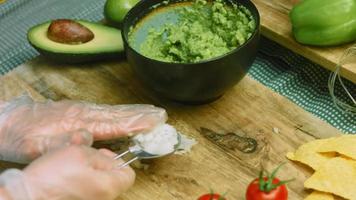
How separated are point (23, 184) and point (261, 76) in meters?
0.68

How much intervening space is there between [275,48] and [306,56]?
5.4 inches

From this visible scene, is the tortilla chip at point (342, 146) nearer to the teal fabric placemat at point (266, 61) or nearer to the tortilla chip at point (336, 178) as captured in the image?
the tortilla chip at point (336, 178)

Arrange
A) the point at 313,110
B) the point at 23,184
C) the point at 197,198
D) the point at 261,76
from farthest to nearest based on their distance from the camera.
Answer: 1. the point at 261,76
2. the point at 313,110
3. the point at 197,198
4. the point at 23,184

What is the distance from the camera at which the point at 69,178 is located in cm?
99

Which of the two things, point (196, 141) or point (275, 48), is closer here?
point (196, 141)

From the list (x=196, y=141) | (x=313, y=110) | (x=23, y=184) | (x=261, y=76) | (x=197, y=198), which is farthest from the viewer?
(x=261, y=76)

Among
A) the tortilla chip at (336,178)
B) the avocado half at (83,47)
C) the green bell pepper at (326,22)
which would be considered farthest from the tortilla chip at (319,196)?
the avocado half at (83,47)

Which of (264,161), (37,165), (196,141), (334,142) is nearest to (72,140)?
(37,165)

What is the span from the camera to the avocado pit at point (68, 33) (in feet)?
4.56

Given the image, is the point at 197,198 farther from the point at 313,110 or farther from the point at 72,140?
the point at 313,110

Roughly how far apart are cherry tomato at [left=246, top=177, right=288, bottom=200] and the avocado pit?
0.58 meters

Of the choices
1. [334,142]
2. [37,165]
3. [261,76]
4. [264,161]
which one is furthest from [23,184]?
[261,76]

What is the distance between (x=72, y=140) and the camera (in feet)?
3.66

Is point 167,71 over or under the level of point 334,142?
over
